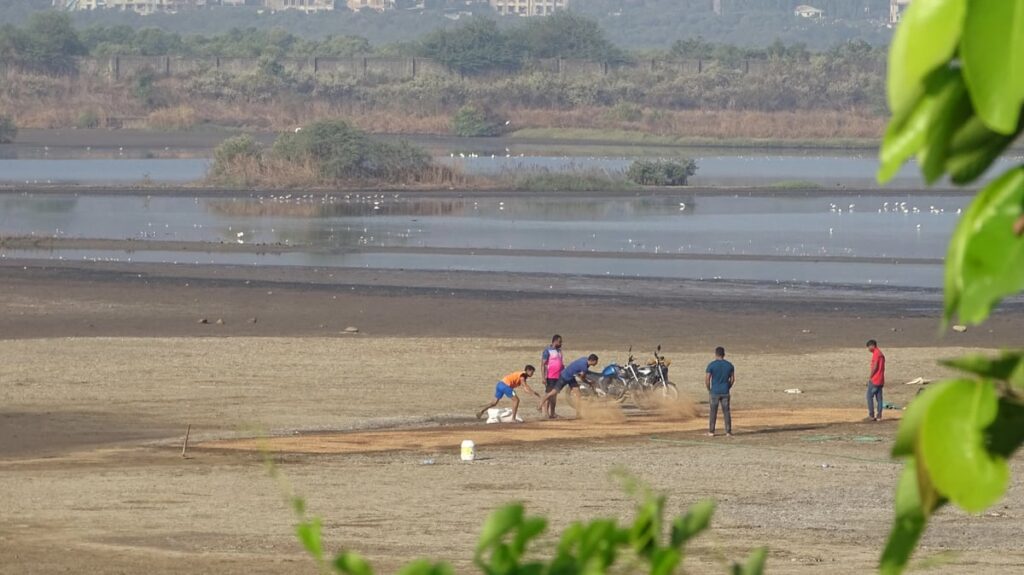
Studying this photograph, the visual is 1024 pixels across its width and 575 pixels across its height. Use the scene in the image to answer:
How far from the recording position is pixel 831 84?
402 feet

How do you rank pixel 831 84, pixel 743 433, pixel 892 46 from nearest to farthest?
pixel 892 46
pixel 743 433
pixel 831 84

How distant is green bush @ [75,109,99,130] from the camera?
106 meters

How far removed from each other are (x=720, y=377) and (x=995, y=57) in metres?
20.1

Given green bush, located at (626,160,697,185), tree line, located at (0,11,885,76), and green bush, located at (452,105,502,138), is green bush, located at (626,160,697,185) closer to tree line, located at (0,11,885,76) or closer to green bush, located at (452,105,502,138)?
green bush, located at (452,105,502,138)

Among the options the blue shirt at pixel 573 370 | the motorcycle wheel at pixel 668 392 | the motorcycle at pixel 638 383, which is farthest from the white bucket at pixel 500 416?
the motorcycle wheel at pixel 668 392

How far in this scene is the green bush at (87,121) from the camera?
10571 centimetres

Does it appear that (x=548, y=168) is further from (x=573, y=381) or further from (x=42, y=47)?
(x=42, y=47)

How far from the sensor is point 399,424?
22.8m

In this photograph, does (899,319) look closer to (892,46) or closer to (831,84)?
(892,46)

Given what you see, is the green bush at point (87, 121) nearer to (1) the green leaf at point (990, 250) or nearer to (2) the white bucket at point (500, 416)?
(2) the white bucket at point (500, 416)

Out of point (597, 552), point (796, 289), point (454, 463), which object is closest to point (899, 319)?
point (796, 289)

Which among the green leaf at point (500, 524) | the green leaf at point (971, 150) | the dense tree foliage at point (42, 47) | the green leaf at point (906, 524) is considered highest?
the green leaf at point (971, 150)

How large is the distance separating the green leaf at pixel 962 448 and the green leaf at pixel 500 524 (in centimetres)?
38

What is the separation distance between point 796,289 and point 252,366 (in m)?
17.0
